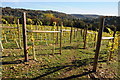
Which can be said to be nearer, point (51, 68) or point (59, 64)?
point (51, 68)

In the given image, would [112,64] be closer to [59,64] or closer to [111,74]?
[111,74]

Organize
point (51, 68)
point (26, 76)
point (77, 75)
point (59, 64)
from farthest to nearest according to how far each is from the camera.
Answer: point (59, 64)
point (51, 68)
point (77, 75)
point (26, 76)

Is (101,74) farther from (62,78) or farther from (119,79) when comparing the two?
(62,78)

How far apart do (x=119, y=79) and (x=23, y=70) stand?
3772 mm

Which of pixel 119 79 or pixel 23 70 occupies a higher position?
pixel 23 70

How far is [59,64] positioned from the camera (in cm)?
448

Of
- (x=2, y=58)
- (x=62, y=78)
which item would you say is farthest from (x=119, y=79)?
(x=2, y=58)

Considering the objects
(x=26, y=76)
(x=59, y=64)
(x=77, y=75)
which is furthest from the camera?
(x=59, y=64)

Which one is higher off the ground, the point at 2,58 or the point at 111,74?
the point at 2,58

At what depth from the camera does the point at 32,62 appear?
4484mm

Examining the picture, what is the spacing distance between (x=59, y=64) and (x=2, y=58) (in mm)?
2825

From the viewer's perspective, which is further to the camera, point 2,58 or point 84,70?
point 2,58

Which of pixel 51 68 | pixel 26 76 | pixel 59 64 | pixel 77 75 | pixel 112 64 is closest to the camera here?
pixel 26 76

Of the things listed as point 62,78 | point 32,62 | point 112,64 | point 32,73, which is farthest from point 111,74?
point 32,62
